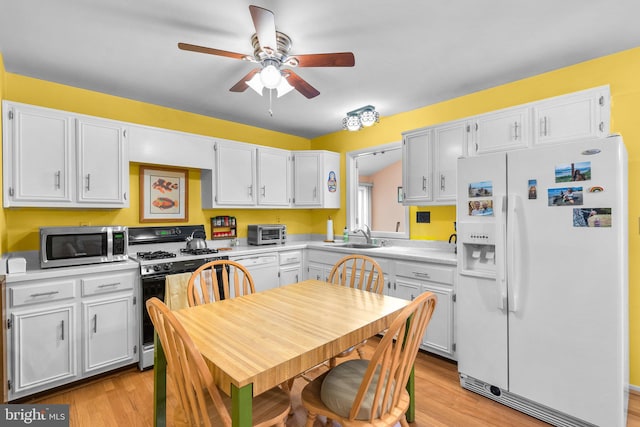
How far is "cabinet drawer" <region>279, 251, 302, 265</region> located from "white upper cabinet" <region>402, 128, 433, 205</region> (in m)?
1.49

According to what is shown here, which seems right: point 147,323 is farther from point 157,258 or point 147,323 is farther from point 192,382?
point 192,382

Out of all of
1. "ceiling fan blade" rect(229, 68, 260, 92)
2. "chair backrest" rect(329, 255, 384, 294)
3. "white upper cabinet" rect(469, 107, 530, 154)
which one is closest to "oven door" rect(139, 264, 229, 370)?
"chair backrest" rect(329, 255, 384, 294)

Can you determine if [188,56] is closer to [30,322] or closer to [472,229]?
[30,322]

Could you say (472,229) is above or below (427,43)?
below

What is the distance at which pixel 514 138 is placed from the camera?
2.46 m

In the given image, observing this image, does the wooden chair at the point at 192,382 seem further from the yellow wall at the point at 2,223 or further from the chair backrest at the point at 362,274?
the yellow wall at the point at 2,223

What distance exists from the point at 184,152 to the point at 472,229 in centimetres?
282

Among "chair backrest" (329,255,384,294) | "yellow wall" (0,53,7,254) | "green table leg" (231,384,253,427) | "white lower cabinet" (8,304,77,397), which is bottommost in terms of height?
"white lower cabinet" (8,304,77,397)

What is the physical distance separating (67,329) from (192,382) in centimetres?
183

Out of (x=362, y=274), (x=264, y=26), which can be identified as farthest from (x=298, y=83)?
(x=362, y=274)

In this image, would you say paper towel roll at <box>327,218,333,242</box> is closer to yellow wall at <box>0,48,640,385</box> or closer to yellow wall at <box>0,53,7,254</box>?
yellow wall at <box>0,48,640,385</box>

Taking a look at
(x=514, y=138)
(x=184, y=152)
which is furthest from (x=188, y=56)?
(x=514, y=138)

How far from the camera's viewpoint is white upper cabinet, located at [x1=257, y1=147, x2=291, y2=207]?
3787 mm

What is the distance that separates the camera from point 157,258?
8.87 feet
